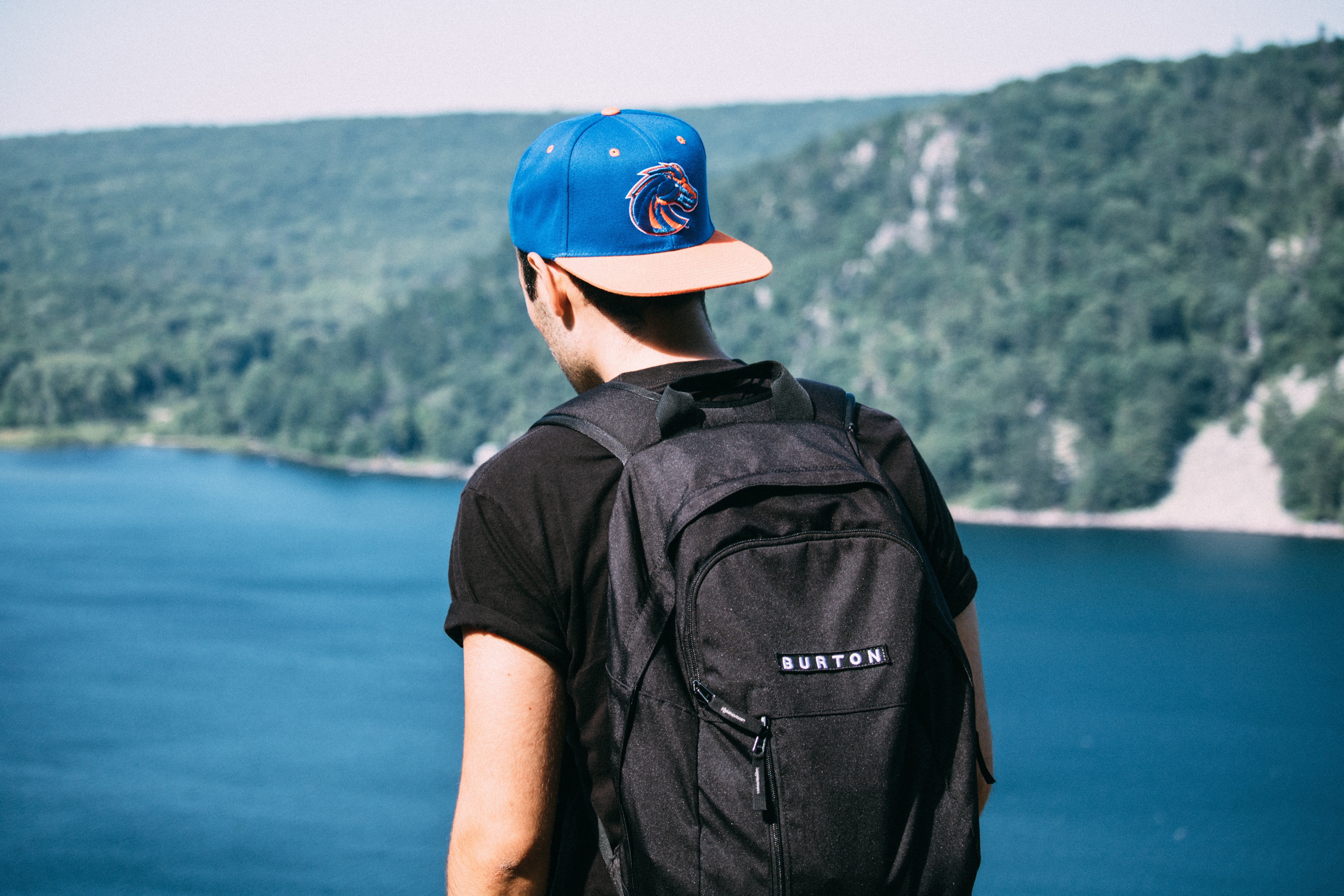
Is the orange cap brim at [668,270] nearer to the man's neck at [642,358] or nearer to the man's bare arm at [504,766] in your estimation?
the man's neck at [642,358]

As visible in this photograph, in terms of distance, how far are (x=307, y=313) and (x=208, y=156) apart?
66.5 meters

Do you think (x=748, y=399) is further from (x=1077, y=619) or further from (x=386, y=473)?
(x=386, y=473)

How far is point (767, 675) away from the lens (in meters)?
1.11

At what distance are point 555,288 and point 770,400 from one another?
0.27 m

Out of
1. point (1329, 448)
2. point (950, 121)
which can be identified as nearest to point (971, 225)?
point (950, 121)

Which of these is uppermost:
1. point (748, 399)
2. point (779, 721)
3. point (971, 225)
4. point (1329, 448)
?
point (748, 399)

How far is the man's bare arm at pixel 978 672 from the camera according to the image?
4.45ft

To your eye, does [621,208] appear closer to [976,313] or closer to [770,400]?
[770,400]

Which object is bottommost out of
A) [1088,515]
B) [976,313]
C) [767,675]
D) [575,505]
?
[1088,515]

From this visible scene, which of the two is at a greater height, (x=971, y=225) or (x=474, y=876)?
(x=474, y=876)

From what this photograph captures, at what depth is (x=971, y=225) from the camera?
8138 cm

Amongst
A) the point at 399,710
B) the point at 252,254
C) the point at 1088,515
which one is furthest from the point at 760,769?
the point at 252,254

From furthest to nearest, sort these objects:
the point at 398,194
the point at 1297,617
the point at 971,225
→ 1. the point at 398,194
2. the point at 971,225
3. the point at 1297,617

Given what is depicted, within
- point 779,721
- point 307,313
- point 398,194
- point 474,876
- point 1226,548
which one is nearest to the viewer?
point 779,721
